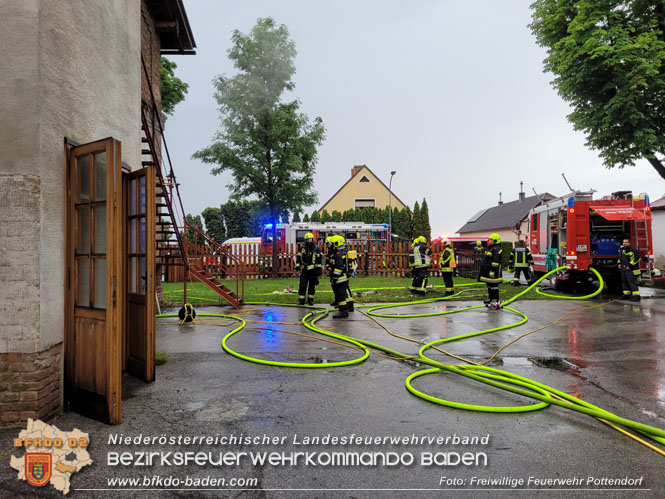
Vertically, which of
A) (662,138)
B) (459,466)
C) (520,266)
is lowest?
(459,466)

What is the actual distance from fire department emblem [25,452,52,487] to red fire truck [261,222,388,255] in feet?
66.7

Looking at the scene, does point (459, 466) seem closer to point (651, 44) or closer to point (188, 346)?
point (188, 346)

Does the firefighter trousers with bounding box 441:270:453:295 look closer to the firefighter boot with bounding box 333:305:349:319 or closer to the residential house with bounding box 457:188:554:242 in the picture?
the firefighter boot with bounding box 333:305:349:319

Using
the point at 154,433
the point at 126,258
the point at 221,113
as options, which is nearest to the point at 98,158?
the point at 126,258

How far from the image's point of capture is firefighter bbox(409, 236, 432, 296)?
11.9m

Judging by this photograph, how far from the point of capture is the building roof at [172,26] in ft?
32.7

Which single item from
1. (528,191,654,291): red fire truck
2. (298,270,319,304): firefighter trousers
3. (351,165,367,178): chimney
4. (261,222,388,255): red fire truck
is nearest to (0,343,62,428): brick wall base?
(298,270,319,304): firefighter trousers

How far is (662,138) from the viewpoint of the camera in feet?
47.2

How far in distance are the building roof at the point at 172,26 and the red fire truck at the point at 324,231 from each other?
41.1 ft

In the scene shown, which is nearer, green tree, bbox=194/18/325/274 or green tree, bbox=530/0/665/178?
green tree, bbox=530/0/665/178

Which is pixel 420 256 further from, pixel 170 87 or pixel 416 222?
pixel 416 222

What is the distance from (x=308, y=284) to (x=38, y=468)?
8.28 meters

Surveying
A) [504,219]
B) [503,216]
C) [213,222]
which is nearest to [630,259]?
[504,219]

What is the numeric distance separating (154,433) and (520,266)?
13.8m
